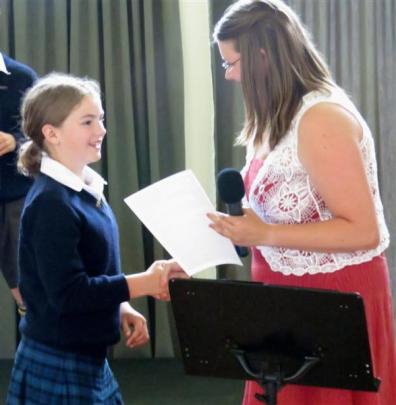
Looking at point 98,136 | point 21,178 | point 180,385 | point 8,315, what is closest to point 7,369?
point 8,315

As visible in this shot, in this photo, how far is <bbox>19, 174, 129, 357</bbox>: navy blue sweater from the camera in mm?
1897

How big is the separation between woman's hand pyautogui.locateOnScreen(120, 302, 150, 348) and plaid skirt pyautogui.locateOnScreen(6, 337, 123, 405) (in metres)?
0.13

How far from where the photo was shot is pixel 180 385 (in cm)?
362

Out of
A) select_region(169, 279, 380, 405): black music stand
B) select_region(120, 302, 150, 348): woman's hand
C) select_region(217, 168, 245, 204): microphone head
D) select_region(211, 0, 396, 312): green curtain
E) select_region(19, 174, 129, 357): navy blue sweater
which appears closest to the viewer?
select_region(169, 279, 380, 405): black music stand

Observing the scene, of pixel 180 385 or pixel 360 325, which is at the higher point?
pixel 360 325

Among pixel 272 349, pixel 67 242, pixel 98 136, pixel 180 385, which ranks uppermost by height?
pixel 98 136

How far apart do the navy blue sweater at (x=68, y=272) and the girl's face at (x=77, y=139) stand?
0.29 ft

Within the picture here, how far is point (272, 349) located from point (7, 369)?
2583 millimetres

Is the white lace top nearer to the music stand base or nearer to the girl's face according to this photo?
the music stand base

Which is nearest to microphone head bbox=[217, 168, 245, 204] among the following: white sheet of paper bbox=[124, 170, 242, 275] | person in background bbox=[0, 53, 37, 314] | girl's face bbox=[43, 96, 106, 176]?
white sheet of paper bbox=[124, 170, 242, 275]

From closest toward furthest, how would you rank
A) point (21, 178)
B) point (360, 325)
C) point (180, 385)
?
point (360, 325)
point (21, 178)
point (180, 385)

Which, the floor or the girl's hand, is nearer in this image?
the girl's hand

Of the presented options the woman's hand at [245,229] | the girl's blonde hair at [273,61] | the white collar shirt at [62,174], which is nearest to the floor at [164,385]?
the white collar shirt at [62,174]

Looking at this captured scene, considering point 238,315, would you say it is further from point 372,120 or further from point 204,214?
point 372,120
